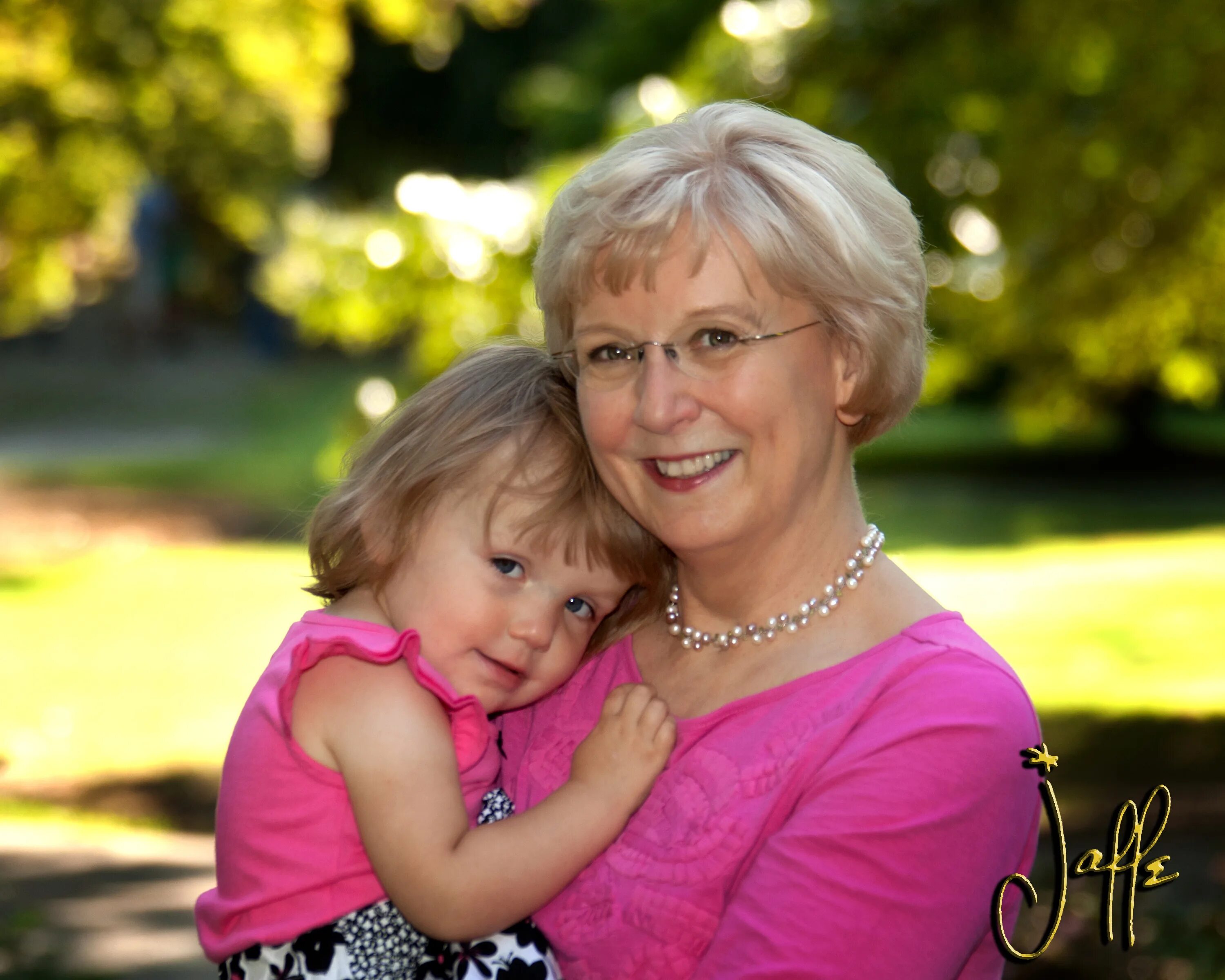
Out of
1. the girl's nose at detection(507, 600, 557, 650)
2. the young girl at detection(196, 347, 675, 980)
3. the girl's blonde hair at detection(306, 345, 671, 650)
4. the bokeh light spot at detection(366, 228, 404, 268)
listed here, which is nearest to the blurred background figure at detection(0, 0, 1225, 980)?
the bokeh light spot at detection(366, 228, 404, 268)

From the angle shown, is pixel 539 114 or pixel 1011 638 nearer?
pixel 1011 638

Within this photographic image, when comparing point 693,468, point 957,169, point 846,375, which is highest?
point 957,169

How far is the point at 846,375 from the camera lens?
2.21 metres

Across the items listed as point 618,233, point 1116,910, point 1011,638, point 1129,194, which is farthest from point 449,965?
point 1011,638

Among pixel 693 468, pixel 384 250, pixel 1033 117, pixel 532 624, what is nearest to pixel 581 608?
pixel 532 624

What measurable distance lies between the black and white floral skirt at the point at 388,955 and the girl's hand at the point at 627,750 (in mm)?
247

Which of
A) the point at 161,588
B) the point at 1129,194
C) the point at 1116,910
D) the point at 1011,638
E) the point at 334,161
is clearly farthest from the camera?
the point at 334,161

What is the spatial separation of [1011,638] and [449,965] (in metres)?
9.24

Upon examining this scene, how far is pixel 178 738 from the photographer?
8547 mm

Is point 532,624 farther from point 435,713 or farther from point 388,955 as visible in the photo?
point 388,955

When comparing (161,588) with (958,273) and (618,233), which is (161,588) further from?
(618,233)

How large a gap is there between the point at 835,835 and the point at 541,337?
1.32 meters
